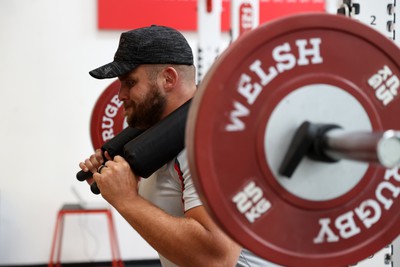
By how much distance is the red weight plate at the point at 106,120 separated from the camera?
2230mm

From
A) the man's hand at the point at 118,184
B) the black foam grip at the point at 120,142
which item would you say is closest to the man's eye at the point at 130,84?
the black foam grip at the point at 120,142

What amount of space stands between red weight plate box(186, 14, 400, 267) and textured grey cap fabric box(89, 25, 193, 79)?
73 cm

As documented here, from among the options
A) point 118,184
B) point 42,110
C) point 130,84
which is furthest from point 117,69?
point 42,110

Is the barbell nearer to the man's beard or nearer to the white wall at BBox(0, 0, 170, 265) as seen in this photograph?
the man's beard

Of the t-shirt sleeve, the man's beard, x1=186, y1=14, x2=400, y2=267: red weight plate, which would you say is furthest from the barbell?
the man's beard

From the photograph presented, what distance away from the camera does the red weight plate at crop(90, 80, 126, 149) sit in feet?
7.32

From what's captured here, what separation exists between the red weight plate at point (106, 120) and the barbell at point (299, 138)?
157 centimetres

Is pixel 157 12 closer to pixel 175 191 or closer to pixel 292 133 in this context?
pixel 175 191

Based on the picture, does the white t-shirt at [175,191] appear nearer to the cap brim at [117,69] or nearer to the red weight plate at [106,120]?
the cap brim at [117,69]

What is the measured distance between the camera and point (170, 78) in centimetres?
141

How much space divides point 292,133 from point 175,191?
0.68 m

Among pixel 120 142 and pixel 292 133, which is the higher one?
pixel 292 133

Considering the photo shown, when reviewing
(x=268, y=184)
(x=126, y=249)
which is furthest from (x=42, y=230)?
(x=268, y=184)

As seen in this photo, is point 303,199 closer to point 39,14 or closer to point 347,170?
point 347,170
